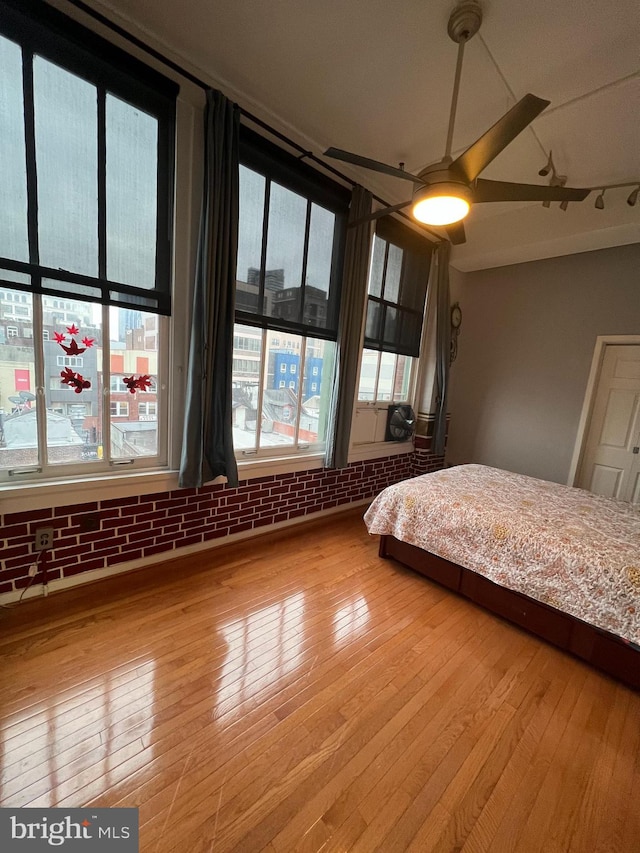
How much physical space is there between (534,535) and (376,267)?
9.04 ft

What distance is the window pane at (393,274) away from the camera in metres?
3.52

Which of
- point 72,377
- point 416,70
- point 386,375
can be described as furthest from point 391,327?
point 72,377

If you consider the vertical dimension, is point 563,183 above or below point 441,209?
above

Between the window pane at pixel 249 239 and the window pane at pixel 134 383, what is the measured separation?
2.15 ft

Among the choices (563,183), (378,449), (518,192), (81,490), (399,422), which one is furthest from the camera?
(399,422)

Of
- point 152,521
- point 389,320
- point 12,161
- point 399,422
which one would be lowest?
point 152,521

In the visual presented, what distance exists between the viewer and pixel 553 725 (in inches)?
59.1

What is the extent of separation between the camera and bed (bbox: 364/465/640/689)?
1730mm

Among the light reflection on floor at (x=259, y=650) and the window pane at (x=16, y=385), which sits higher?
the window pane at (x=16, y=385)

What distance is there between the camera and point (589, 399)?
12.1 ft

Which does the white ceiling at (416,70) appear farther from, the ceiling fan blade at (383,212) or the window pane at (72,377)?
the window pane at (72,377)

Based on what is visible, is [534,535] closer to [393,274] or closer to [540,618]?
[540,618]

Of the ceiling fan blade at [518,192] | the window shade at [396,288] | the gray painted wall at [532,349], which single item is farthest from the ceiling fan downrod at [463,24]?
the gray painted wall at [532,349]

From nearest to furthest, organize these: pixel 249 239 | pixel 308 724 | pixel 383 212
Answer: pixel 308 724 → pixel 383 212 → pixel 249 239
